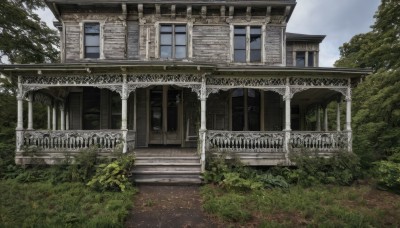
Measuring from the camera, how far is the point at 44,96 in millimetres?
12461

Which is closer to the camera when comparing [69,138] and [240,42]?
[69,138]

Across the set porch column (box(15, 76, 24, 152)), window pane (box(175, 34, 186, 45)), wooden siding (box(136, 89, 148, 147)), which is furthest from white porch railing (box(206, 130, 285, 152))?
porch column (box(15, 76, 24, 152))

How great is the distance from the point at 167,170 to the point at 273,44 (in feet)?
27.5

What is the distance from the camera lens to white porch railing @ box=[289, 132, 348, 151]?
409 inches

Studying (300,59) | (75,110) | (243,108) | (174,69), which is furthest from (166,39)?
(300,59)

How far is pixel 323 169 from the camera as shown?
10.0 meters

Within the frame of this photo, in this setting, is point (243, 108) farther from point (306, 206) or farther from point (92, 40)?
point (92, 40)

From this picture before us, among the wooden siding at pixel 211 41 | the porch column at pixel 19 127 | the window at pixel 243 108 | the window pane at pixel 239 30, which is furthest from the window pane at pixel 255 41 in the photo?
the porch column at pixel 19 127

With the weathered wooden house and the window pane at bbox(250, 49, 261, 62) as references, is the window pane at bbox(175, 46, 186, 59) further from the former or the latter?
the window pane at bbox(250, 49, 261, 62)

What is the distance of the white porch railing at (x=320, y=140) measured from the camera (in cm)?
1040

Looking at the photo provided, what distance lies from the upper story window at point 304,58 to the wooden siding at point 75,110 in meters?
12.5

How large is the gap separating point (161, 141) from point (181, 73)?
4351 millimetres

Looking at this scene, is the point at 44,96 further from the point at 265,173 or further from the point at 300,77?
the point at 300,77

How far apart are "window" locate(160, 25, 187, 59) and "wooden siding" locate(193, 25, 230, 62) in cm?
61
